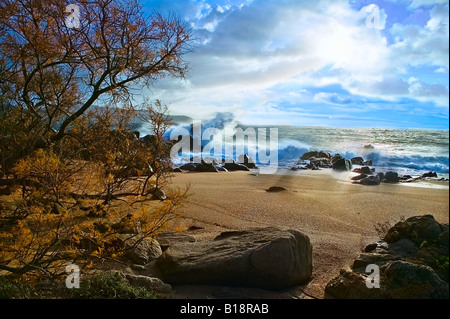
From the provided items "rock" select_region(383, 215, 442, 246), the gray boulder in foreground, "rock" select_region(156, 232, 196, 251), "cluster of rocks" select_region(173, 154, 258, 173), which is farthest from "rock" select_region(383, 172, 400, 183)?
the gray boulder in foreground

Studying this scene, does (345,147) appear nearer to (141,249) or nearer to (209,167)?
(209,167)

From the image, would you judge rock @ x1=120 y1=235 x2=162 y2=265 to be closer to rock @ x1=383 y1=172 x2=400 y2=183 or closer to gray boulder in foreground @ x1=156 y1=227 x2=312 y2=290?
gray boulder in foreground @ x1=156 y1=227 x2=312 y2=290

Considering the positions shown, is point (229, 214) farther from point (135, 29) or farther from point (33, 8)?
point (33, 8)

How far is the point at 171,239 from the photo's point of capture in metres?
7.25

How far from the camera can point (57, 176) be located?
5855 millimetres

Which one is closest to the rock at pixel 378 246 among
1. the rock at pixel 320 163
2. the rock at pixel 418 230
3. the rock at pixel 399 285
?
the rock at pixel 418 230

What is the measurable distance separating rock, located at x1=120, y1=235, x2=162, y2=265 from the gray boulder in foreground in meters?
0.51

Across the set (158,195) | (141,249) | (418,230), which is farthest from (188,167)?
(418,230)

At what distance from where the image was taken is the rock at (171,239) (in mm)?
7011

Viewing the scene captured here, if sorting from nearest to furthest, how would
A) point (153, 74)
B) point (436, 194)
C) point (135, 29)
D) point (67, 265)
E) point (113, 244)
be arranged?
point (67, 265)
point (113, 244)
point (135, 29)
point (153, 74)
point (436, 194)

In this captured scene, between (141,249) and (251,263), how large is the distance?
6.55ft

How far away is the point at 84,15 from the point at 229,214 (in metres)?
5.29

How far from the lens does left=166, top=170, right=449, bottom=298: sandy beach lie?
591 centimetres
